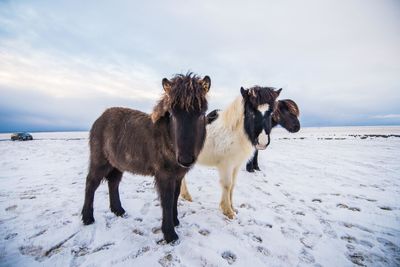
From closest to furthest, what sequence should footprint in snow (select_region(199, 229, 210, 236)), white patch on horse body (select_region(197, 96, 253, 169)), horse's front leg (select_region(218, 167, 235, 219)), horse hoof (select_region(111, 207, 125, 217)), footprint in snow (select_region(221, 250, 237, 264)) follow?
footprint in snow (select_region(221, 250, 237, 264))
footprint in snow (select_region(199, 229, 210, 236))
horse hoof (select_region(111, 207, 125, 217))
horse's front leg (select_region(218, 167, 235, 219))
white patch on horse body (select_region(197, 96, 253, 169))

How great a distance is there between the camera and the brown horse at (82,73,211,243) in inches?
97.2

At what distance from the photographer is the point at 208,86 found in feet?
9.25

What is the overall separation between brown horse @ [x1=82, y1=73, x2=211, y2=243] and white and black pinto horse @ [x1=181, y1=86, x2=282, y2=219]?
3.81ft

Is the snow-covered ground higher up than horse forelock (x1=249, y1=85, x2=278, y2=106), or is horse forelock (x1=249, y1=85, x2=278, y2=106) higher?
horse forelock (x1=249, y1=85, x2=278, y2=106)

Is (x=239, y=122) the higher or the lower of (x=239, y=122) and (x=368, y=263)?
the higher

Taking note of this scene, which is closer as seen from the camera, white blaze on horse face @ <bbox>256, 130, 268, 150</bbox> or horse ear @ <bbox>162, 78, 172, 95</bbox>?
horse ear @ <bbox>162, 78, 172, 95</bbox>

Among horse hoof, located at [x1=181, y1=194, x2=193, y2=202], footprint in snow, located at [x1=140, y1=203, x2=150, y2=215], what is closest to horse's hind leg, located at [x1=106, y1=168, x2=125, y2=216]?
footprint in snow, located at [x1=140, y1=203, x2=150, y2=215]

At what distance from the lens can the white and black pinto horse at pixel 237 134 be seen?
11.9 feet

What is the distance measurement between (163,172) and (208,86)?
141cm

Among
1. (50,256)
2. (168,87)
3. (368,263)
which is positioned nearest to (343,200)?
(368,263)

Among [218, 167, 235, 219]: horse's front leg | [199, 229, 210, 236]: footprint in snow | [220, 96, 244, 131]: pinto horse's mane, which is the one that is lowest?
[199, 229, 210, 236]: footprint in snow

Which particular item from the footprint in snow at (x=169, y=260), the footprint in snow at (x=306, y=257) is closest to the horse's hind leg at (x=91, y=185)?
the footprint in snow at (x=169, y=260)

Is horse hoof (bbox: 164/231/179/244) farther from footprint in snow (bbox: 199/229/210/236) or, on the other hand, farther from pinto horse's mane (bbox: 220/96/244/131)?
pinto horse's mane (bbox: 220/96/244/131)

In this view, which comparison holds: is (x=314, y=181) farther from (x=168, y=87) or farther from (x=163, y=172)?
(x=168, y=87)
